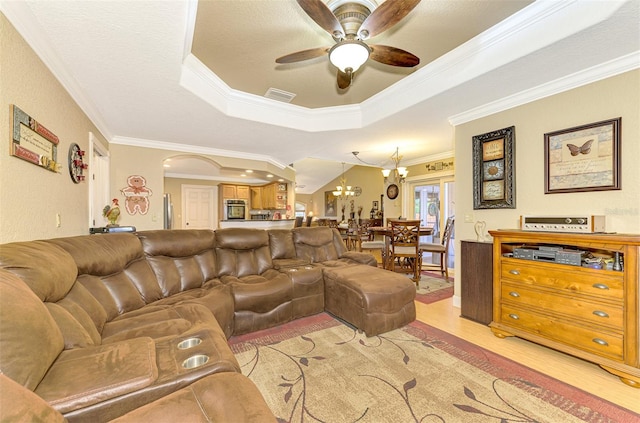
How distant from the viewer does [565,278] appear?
2.06 m

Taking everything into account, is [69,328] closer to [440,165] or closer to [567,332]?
[567,332]

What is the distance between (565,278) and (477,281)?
837mm

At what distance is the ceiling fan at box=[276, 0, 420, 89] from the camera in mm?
1635

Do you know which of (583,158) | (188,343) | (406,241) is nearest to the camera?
(188,343)

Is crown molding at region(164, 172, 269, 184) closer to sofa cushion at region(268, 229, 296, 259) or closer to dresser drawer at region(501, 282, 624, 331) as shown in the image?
sofa cushion at region(268, 229, 296, 259)

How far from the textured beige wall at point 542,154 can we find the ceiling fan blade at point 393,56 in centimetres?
151

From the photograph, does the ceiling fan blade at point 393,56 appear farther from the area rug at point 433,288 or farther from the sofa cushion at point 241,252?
the area rug at point 433,288

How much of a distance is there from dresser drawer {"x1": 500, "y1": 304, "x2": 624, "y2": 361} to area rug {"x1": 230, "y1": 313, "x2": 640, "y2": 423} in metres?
0.41

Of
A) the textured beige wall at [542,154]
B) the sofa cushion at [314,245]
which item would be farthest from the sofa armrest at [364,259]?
the textured beige wall at [542,154]

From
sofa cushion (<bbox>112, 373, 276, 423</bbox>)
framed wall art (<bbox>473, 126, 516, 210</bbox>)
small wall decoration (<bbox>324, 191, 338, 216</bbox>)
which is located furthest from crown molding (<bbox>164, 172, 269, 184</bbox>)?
sofa cushion (<bbox>112, 373, 276, 423</bbox>)

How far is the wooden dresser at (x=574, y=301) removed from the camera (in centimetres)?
177

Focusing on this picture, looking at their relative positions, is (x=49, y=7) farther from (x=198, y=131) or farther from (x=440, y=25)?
(x=440, y=25)

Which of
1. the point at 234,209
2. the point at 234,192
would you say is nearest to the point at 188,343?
the point at 234,209

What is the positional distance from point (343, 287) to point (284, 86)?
2484 mm
